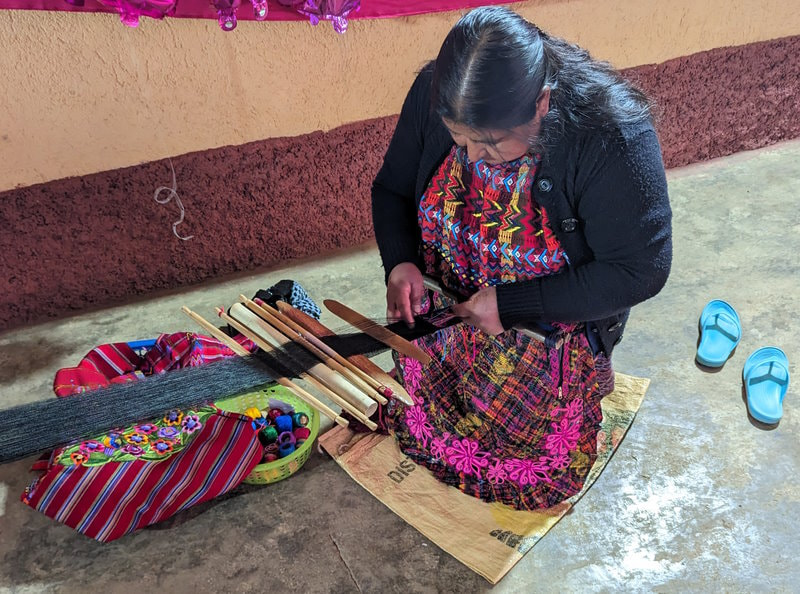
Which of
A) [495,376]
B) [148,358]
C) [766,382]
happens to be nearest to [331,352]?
[495,376]

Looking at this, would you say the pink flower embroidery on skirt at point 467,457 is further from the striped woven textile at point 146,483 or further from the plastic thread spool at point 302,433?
the striped woven textile at point 146,483

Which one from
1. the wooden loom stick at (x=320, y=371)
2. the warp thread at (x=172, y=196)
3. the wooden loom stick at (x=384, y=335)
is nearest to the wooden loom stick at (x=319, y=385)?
the wooden loom stick at (x=320, y=371)

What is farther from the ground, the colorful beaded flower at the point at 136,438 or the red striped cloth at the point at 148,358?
the red striped cloth at the point at 148,358

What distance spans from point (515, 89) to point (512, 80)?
0.02 metres

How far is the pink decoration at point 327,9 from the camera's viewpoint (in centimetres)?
261

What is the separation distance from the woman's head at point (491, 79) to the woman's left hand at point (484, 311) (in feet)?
1.37

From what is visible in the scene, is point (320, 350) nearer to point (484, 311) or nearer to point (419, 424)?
point (484, 311)

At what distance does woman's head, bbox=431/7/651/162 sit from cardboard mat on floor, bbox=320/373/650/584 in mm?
1074

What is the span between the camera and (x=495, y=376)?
6.49 ft

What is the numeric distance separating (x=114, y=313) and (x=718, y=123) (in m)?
3.25

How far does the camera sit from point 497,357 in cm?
195

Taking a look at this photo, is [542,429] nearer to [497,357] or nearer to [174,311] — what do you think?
[497,357]

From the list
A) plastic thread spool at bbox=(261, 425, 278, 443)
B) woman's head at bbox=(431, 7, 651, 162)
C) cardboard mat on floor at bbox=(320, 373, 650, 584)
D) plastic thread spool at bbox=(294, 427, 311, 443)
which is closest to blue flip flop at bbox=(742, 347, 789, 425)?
cardboard mat on floor at bbox=(320, 373, 650, 584)

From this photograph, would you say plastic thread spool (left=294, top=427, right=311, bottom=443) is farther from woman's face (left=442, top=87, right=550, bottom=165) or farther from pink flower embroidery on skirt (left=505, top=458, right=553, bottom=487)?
woman's face (left=442, top=87, right=550, bottom=165)
